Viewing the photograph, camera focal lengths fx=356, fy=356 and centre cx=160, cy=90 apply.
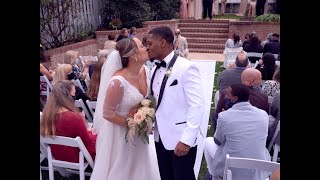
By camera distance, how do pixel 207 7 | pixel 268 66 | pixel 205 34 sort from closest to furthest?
pixel 268 66, pixel 205 34, pixel 207 7

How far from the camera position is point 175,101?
3.05 metres

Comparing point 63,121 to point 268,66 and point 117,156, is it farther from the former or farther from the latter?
point 268,66

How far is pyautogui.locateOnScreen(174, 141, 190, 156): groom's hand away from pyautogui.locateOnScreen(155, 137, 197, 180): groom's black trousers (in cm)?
19

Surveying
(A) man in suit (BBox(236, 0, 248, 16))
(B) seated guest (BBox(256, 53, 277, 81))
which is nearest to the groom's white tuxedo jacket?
(B) seated guest (BBox(256, 53, 277, 81))

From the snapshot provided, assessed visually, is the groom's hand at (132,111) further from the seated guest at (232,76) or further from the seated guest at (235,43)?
the seated guest at (235,43)

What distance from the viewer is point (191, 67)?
3.02m

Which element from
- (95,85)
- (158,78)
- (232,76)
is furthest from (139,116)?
(232,76)

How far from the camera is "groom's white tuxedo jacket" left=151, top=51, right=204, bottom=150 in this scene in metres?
2.96

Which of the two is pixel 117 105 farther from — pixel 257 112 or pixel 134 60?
pixel 257 112

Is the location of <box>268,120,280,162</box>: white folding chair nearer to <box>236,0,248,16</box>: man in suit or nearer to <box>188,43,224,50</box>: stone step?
<box>188,43,224,50</box>: stone step

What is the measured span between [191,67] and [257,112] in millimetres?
864

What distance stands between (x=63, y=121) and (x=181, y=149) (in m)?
1.33
